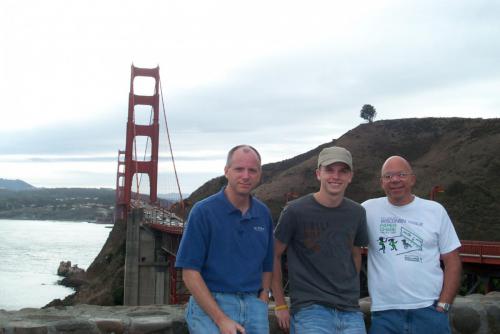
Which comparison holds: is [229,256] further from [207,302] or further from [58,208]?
[58,208]

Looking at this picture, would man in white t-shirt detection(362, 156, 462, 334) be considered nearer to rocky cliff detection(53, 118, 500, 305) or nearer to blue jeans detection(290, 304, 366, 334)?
blue jeans detection(290, 304, 366, 334)

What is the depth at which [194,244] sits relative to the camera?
301 cm

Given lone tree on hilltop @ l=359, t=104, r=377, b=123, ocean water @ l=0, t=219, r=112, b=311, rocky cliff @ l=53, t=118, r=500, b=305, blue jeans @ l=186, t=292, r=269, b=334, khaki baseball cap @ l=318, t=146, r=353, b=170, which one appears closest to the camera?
blue jeans @ l=186, t=292, r=269, b=334

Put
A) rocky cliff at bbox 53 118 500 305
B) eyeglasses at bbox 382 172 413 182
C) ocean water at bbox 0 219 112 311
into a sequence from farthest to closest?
rocky cliff at bbox 53 118 500 305 → ocean water at bbox 0 219 112 311 → eyeglasses at bbox 382 172 413 182

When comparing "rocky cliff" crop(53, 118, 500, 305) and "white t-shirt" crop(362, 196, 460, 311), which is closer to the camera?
"white t-shirt" crop(362, 196, 460, 311)

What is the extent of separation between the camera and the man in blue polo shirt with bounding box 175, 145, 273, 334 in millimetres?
3000

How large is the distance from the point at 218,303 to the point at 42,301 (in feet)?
126

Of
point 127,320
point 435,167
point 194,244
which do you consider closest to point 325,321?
point 194,244

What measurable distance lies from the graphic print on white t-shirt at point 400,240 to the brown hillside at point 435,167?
36.7m

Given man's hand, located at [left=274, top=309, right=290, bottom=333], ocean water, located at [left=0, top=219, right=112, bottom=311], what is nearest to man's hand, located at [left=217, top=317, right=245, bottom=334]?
man's hand, located at [left=274, top=309, right=290, bottom=333]

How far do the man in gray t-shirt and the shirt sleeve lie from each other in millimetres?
519

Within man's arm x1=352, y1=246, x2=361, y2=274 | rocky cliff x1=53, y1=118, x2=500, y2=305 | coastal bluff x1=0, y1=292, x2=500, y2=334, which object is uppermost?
rocky cliff x1=53, y1=118, x2=500, y2=305

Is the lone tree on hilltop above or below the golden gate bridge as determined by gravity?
above

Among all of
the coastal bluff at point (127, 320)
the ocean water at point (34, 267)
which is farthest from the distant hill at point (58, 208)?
the coastal bluff at point (127, 320)
